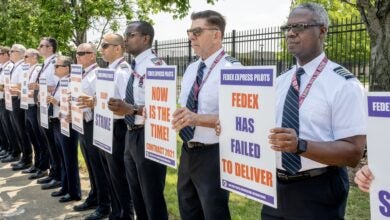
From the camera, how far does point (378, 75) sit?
21.8 ft

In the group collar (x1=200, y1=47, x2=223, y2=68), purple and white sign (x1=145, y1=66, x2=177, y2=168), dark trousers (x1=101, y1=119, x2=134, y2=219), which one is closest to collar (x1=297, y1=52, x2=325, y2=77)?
collar (x1=200, y1=47, x2=223, y2=68)

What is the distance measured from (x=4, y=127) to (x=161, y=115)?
25.1ft

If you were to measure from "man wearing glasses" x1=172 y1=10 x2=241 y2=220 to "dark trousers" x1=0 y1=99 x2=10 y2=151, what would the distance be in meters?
7.46

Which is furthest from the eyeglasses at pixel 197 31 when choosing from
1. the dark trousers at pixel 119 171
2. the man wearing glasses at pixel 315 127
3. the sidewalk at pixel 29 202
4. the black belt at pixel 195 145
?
the sidewalk at pixel 29 202

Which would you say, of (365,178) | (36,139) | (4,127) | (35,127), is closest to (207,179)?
(365,178)

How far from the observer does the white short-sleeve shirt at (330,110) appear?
100 inches

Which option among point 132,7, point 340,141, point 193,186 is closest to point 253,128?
point 340,141

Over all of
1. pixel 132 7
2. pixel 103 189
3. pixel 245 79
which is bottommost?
pixel 103 189

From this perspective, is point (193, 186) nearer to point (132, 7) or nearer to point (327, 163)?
point (327, 163)

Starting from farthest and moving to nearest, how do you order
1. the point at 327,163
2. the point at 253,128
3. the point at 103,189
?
the point at 103,189 < the point at 253,128 < the point at 327,163

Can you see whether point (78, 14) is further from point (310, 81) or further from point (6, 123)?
point (310, 81)

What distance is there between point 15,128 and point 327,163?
8.41 meters

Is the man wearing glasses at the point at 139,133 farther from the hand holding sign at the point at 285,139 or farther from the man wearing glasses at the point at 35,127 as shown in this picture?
the man wearing glasses at the point at 35,127

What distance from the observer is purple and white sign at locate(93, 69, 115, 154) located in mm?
4707
